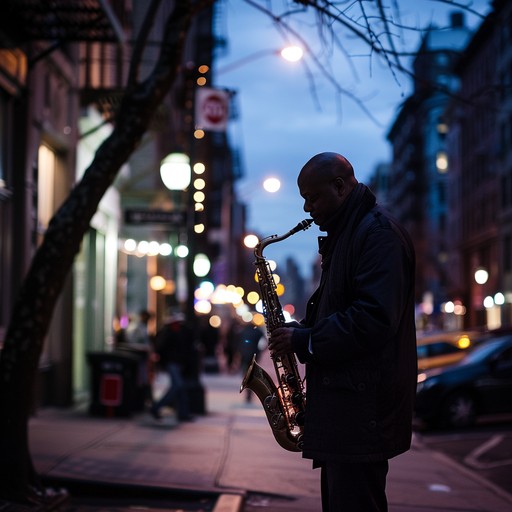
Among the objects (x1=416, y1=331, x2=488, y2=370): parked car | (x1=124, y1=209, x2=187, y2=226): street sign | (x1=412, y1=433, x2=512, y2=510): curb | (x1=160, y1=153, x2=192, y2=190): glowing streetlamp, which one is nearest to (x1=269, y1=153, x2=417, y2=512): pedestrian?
(x1=412, y1=433, x2=512, y2=510): curb

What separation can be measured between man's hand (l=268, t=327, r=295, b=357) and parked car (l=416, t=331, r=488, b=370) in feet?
57.3

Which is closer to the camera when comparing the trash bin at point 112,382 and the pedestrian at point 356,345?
the pedestrian at point 356,345

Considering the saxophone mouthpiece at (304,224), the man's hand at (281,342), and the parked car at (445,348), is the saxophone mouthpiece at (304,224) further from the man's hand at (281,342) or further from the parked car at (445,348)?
the parked car at (445,348)

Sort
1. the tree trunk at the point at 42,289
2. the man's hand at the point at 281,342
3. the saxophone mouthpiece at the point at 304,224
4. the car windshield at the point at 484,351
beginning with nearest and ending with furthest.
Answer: the man's hand at the point at 281,342 → the saxophone mouthpiece at the point at 304,224 → the tree trunk at the point at 42,289 → the car windshield at the point at 484,351

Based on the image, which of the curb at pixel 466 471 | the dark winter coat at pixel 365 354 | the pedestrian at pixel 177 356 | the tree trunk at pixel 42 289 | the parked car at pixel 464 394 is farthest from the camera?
the parked car at pixel 464 394

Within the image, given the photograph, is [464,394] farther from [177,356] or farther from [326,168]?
[326,168]

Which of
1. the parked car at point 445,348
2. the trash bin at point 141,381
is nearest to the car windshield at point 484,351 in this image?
the parked car at point 445,348

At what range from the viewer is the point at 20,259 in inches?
536

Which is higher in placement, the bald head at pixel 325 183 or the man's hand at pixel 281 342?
the bald head at pixel 325 183

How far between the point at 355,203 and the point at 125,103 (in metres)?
4.33

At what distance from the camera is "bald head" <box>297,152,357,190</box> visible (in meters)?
4.27

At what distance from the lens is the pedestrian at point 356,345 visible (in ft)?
13.2

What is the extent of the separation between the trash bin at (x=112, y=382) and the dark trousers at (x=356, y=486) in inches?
477

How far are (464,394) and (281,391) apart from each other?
13.0 meters
